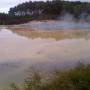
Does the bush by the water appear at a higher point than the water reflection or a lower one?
higher

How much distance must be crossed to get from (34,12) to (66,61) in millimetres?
50158

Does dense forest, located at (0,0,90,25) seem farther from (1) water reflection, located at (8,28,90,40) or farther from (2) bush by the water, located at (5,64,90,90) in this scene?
(2) bush by the water, located at (5,64,90,90)

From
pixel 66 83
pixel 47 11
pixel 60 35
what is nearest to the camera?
pixel 66 83

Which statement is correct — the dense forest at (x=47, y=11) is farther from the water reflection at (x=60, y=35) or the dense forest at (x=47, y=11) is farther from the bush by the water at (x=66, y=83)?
the bush by the water at (x=66, y=83)

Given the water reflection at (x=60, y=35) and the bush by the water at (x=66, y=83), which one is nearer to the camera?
the bush by the water at (x=66, y=83)

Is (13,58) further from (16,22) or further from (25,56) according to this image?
(16,22)

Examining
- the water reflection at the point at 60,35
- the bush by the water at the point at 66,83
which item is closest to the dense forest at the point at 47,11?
the water reflection at the point at 60,35

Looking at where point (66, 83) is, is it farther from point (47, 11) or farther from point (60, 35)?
point (47, 11)

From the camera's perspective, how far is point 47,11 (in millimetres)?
58375

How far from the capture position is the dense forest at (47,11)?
167ft

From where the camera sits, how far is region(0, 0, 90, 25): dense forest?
51.0m

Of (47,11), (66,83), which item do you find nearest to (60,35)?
(66,83)

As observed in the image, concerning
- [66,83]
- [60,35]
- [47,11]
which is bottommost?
[47,11]

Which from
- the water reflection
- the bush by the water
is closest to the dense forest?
the water reflection
